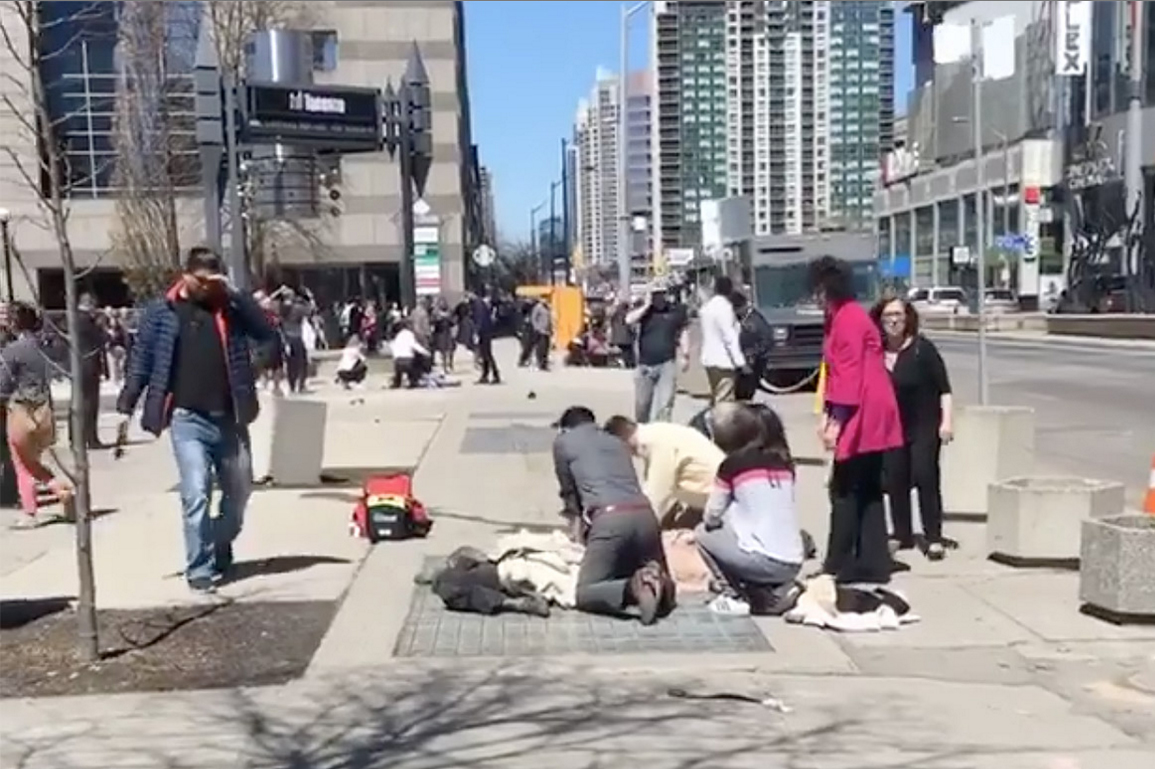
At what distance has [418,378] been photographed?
2472 cm

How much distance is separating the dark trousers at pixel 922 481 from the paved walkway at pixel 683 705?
43 centimetres

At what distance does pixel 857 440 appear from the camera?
7.52 meters

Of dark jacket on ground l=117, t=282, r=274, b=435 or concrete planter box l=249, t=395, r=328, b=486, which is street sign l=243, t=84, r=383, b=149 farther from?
dark jacket on ground l=117, t=282, r=274, b=435

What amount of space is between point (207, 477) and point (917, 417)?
411cm

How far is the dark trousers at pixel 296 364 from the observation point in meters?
23.4

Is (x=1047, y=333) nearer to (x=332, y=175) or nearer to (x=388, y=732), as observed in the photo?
(x=332, y=175)

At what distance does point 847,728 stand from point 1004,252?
71.5m

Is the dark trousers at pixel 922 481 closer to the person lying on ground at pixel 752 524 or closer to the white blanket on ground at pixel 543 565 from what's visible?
the person lying on ground at pixel 752 524

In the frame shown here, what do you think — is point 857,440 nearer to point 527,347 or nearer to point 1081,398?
point 1081,398

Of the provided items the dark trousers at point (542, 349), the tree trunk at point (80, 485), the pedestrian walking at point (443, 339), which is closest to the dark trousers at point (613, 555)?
the tree trunk at point (80, 485)

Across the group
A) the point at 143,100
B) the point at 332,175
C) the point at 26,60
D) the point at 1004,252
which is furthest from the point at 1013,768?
the point at 1004,252

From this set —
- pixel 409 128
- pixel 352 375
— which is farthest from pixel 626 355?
pixel 409 128

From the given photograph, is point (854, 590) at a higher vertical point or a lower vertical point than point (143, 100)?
lower

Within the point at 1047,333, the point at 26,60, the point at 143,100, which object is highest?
the point at 143,100
